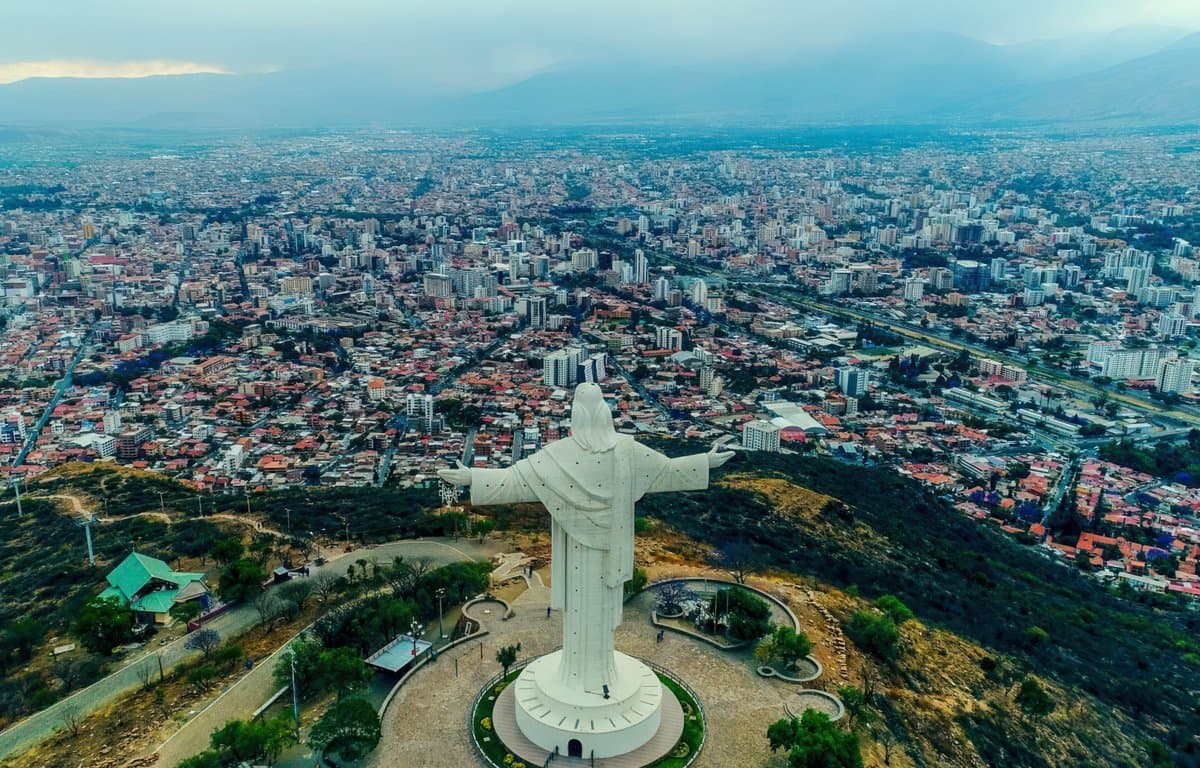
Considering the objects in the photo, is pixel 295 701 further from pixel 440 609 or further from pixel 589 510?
Answer: pixel 589 510

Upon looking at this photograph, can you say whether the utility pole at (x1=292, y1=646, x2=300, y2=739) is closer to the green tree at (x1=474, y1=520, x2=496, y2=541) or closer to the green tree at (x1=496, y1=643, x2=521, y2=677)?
the green tree at (x1=496, y1=643, x2=521, y2=677)

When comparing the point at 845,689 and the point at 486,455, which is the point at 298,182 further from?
→ the point at 845,689

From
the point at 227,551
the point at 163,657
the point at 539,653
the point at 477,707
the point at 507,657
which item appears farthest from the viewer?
the point at 227,551

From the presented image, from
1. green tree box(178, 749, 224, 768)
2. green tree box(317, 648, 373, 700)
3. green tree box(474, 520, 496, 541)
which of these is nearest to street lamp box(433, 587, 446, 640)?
green tree box(317, 648, 373, 700)

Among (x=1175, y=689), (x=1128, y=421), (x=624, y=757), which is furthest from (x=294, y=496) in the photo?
(x=1128, y=421)

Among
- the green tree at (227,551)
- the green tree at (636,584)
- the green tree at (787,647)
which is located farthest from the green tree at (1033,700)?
the green tree at (227,551)

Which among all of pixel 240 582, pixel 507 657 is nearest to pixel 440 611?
pixel 507 657
